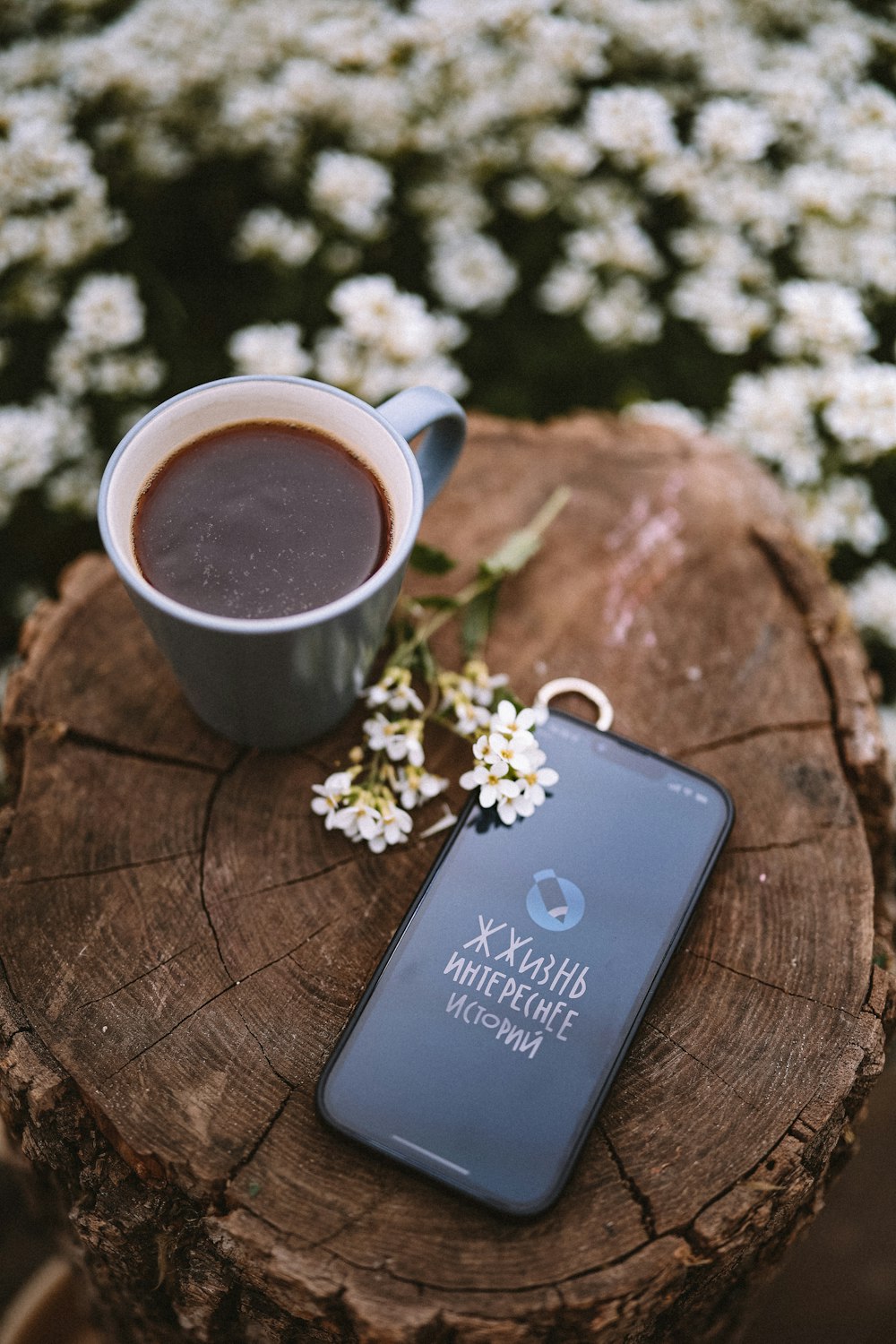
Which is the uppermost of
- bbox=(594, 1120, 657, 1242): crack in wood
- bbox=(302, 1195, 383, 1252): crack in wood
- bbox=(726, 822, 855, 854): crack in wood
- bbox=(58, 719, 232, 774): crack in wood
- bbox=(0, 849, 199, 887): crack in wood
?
bbox=(58, 719, 232, 774): crack in wood

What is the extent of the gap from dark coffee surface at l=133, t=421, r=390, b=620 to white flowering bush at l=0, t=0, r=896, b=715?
563mm

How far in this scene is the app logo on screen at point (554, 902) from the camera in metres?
0.94

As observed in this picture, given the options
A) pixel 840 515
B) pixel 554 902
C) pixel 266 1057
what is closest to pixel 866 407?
pixel 840 515

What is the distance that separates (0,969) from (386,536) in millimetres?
563

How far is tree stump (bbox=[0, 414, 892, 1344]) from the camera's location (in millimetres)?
824

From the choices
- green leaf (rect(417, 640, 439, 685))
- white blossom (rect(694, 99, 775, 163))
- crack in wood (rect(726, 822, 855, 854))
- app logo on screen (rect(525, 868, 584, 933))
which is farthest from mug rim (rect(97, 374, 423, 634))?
white blossom (rect(694, 99, 775, 163))

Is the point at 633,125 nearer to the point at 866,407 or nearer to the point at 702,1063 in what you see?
the point at 866,407

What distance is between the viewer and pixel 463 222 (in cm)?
195

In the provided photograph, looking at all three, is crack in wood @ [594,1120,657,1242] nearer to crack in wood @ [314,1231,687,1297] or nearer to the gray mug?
crack in wood @ [314,1231,687,1297]

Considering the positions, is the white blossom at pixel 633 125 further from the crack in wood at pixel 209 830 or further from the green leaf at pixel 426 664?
the crack in wood at pixel 209 830

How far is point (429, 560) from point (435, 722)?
192 mm

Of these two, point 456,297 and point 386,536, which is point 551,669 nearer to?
point 386,536

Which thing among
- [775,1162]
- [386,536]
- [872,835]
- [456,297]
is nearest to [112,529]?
[386,536]

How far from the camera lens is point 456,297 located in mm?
1919
